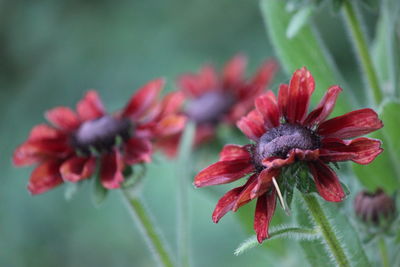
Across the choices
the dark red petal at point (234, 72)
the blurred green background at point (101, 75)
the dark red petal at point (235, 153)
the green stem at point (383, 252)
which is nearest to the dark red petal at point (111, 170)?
the dark red petal at point (235, 153)

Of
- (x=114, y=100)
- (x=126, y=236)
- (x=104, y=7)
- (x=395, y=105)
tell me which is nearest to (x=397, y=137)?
(x=395, y=105)

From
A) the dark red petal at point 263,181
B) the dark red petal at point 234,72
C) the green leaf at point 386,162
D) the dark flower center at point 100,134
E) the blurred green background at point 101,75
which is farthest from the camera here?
the blurred green background at point 101,75

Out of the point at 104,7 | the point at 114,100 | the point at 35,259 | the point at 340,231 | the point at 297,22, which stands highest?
the point at 104,7

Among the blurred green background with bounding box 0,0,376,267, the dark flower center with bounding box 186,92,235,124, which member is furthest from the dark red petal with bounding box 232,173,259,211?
the blurred green background with bounding box 0,0,376,267

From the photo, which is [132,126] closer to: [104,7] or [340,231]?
[340,231]

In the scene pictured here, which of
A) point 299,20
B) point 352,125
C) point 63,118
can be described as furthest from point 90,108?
point 352,125

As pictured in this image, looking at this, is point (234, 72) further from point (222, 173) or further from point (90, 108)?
point (222, 173)

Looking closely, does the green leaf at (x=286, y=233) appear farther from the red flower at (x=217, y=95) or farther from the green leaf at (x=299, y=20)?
the red flower at (x=217, y=95)
